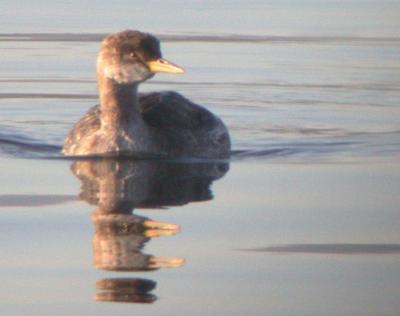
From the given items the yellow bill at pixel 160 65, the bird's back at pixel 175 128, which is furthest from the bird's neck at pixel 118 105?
the yellow bill at pixel 160 65

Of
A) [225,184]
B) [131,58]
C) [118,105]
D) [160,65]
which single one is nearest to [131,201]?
[225,184]

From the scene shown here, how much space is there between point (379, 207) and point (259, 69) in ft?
32.2

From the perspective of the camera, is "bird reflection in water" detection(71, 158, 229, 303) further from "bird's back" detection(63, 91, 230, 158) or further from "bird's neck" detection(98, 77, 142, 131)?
"bird's neck" detection(98, 77, 142, 131)

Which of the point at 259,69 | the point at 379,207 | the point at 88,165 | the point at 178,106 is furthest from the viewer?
the point at 259,69

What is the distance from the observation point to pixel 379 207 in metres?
12.2

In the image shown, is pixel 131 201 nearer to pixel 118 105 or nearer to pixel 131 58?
pixel 131 58

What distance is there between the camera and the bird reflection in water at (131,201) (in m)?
9.80

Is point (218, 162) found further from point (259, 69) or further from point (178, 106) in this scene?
point (259, 69)

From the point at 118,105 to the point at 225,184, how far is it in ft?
8.45

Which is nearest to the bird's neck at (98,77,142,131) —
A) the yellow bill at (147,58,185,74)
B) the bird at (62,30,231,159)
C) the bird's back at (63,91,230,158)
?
the bird at (62,30,231,159)

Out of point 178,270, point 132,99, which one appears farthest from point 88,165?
point 178,270

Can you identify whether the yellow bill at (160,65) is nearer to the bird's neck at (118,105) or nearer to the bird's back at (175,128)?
the bird's neck at (118,105)

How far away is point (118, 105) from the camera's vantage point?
15.6 meters

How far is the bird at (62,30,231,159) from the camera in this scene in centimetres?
1530
